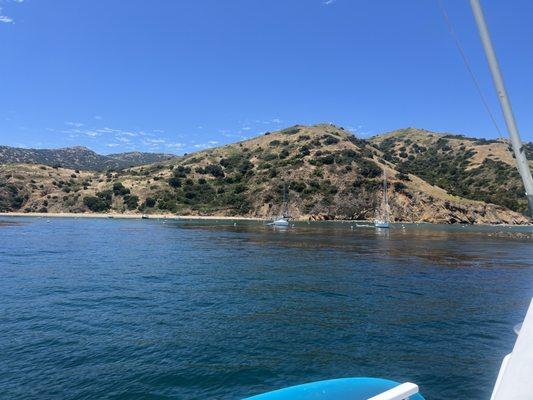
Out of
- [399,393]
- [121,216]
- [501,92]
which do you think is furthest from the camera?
[121,216]

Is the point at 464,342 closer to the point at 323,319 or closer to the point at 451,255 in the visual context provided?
the point at 323,319

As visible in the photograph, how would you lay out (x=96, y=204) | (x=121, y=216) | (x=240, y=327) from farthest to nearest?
(x=96, y=204) → (x=121, y=216) → (x=240, y=327)

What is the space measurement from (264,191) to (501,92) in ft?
460

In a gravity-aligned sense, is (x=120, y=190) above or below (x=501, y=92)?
above

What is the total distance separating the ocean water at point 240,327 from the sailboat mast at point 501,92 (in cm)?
880

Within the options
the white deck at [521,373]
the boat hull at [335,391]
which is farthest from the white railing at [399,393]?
the white deck at [521,373]

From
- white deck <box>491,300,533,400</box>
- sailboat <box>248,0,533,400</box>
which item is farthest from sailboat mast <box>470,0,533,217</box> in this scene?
white deck <box>491,300,533,400</box>

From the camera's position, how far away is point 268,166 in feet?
540

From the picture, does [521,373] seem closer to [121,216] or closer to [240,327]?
[240,327]

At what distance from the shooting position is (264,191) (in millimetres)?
146375

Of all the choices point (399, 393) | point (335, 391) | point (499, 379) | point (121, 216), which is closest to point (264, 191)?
point (121, 216)

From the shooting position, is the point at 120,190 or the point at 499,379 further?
the point at 120,190

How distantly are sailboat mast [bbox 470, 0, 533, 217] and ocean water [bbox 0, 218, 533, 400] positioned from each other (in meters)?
8.80

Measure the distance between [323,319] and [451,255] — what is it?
112ft
